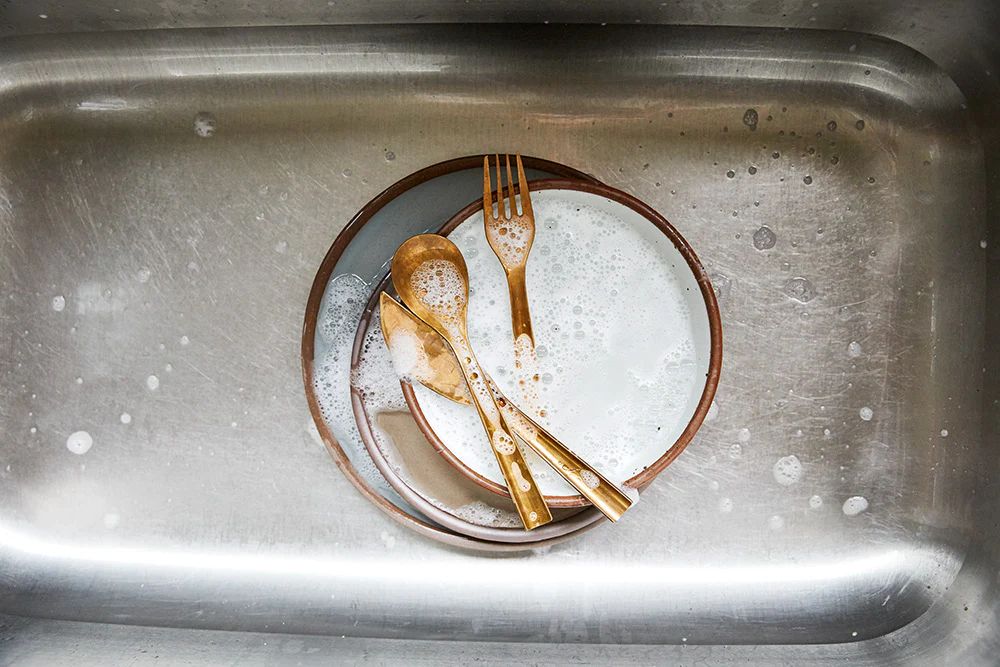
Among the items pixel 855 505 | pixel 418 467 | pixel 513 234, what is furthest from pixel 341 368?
pixel 855 505

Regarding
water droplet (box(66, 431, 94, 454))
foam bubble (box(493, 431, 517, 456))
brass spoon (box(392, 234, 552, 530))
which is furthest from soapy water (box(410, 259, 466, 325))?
water droplet (box(66, 431, 94, 454))

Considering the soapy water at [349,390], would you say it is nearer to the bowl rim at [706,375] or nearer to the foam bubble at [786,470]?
the bowl rim at [706,375]

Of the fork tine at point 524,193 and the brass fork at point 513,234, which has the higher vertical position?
the fork tine at point 524,193

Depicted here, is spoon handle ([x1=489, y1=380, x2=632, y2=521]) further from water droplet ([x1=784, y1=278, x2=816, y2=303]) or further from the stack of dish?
water droplet ([x1=784, y1=278, x2=816, y2=303])

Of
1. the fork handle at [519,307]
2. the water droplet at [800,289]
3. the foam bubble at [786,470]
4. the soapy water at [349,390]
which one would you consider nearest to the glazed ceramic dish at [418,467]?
the soapy water at [349,390]

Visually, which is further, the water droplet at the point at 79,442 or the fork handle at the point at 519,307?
the water droplet at the point at 79,442

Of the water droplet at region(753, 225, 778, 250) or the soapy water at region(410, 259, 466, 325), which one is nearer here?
the soapy water at region(410, 259, 466, 325)

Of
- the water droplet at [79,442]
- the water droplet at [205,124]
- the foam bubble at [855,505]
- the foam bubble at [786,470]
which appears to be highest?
the water droplet at [205,124]

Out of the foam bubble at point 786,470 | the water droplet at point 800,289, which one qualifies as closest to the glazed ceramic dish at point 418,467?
the foam bubble at point 786,470
